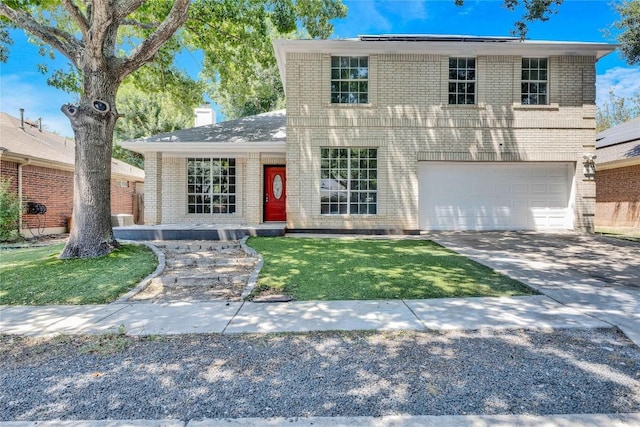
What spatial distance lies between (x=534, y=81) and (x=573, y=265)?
738cm

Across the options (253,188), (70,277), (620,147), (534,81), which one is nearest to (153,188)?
(253,188)

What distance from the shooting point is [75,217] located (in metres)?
7.49

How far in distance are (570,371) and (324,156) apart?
930cm

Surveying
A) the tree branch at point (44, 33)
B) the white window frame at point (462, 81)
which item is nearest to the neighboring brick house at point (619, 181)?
the white window frame at point (462, 81)

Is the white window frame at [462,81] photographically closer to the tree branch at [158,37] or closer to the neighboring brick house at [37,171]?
the tree branch at [158,37]

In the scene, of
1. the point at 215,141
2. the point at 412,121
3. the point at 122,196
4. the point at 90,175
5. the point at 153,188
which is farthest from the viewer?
the point at 122,196

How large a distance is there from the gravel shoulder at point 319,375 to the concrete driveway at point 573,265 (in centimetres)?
104

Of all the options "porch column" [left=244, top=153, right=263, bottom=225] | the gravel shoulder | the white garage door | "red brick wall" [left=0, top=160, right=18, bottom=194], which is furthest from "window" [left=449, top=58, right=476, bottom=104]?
"red brick wall" [left=0, top=160, right=18, bottom=194]

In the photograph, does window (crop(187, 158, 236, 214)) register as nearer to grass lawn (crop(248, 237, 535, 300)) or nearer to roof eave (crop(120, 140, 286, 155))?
roof eave (crop(120, 140, 286, 155))

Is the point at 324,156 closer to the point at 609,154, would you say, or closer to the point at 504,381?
the point at 504,381

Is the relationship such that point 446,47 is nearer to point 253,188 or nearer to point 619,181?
point 253,188

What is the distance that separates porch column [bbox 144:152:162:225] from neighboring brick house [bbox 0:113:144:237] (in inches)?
168

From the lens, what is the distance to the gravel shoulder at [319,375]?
2416 millimetres

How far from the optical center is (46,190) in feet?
44.0
